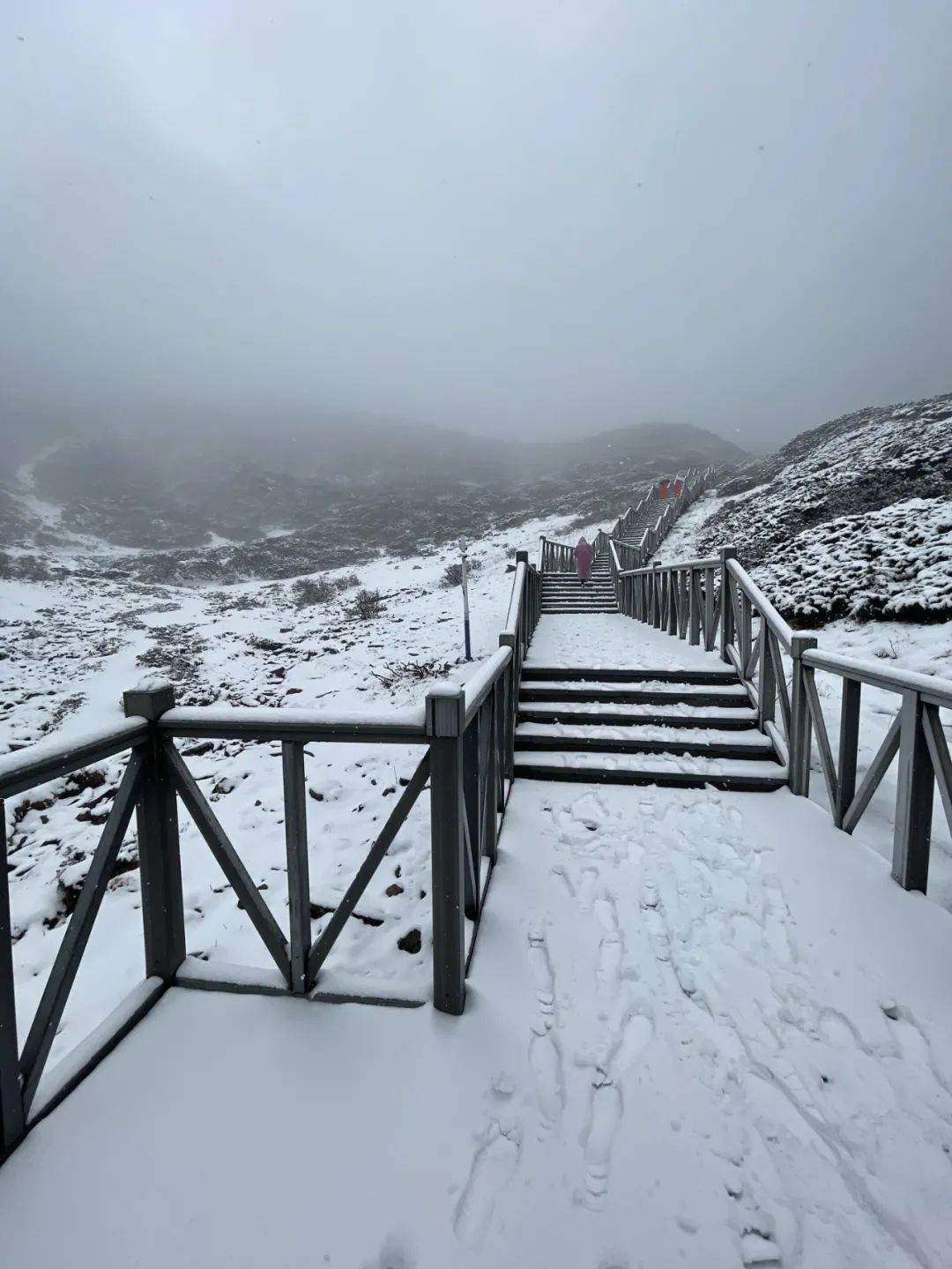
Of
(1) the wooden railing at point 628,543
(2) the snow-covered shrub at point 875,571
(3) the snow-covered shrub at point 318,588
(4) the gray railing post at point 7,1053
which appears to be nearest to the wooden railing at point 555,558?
(1) the wooden railing at point 628,543

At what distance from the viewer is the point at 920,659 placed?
528cm

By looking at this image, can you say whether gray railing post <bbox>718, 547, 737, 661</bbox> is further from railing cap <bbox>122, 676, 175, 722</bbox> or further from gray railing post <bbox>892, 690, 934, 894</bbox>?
railing cap <bbox>122, 676, 175, 722</bbox>

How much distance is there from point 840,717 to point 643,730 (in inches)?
61.3

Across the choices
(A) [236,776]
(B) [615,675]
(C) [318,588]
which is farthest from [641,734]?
(C) [318,588]

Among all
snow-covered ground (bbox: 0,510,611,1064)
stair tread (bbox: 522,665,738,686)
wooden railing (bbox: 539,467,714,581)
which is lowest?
snow-covered ground (bbox: 0,510,611,1064)

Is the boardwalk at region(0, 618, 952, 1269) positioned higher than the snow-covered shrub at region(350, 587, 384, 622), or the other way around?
the snow-covered shrub at region(350, 587, 384, 622)

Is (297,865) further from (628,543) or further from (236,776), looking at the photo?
(628,543)

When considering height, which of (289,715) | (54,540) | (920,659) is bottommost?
(920,659)

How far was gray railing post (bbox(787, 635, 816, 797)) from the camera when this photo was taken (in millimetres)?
3887

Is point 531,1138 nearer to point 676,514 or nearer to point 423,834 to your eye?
point 423,834

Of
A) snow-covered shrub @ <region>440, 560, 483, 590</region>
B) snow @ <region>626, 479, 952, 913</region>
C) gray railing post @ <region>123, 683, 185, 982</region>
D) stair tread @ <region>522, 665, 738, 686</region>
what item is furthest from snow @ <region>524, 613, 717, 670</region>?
snow-covered shrub @ <region>440, 560, 483, 590</region>

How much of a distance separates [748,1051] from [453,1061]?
3.98ft

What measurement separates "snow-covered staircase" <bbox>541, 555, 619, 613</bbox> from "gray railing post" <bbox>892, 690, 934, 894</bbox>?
8802 millimetres

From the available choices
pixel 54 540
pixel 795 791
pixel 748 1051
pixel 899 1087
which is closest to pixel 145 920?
pixel 748 1051
